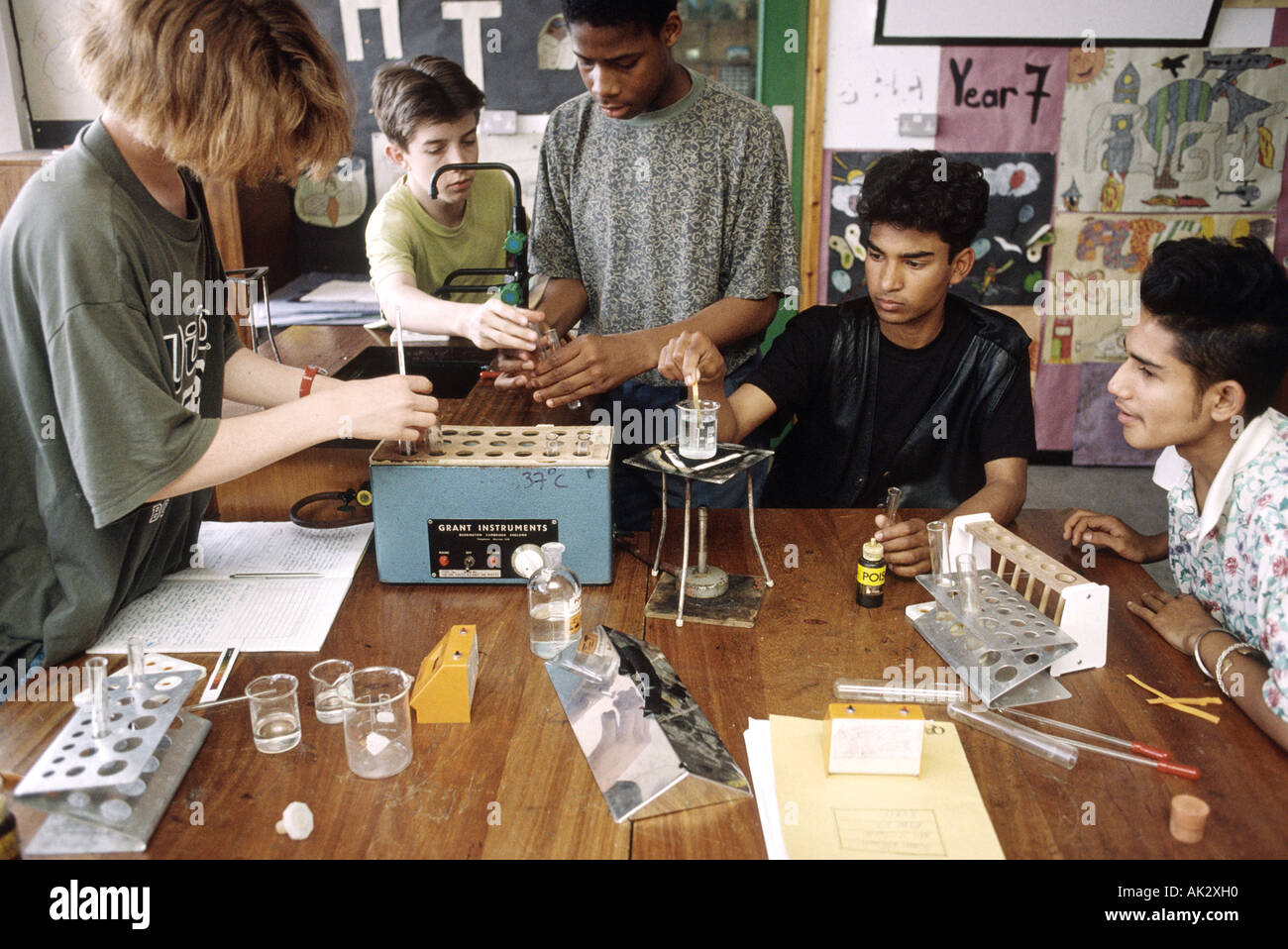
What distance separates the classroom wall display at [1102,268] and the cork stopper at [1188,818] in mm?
3383

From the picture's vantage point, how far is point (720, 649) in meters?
1.52

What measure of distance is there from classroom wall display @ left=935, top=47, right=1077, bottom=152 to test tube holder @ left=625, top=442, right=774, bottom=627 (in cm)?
299

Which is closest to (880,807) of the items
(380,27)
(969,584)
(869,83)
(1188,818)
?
(1188,818)

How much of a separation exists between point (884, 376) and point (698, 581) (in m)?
0.88

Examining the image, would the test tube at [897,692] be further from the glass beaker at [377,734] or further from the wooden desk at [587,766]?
the glass beaker at [377,734]

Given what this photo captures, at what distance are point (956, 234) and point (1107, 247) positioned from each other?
2.49 metres

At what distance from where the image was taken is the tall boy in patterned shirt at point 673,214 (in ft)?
7.61

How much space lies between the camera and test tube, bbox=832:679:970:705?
141 cm

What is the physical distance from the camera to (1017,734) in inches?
51.7

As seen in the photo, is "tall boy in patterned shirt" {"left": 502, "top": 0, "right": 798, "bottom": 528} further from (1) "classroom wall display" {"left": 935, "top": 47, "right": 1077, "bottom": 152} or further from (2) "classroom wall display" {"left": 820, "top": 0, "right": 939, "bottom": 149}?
(1) "classroom wall display" {"left": 935, "top": 47, "right": 1077, "bottom": 152}

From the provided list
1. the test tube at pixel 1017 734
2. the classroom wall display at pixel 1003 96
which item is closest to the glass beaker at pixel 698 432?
the test tube at pixel 1017 734

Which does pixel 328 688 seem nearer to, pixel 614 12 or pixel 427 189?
pixel 614 12
